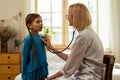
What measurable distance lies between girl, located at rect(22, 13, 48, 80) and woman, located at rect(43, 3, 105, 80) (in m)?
0.30

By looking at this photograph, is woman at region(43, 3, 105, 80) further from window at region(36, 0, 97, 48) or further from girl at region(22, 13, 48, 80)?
window at region(36, 0, 97, 48)

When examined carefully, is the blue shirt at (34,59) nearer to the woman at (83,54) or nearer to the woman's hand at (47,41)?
the woman's hand at (47,41)

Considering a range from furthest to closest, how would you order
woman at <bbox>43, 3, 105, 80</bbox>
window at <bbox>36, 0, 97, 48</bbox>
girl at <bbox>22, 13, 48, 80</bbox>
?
window at <bbox>36, 0, 97, 48</bbox> < girl at <bbox>22, 13, 48, 80</bbox> < woman at <bbox>43, 3, 105, 80</bbox>

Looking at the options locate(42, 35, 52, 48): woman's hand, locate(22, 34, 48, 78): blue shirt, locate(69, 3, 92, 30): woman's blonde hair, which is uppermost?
locate(69, 3, 92, 30): woman's blonde hair

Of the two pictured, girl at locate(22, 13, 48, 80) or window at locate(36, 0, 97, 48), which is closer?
girl at locate(22, 13, 48, 80)

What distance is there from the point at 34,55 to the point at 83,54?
1.46ft

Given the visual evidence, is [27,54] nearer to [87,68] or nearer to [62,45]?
[87,68]

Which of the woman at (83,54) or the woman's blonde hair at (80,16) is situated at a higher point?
the woman's blonde hair at (80,16)

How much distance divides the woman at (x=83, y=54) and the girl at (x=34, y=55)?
11.9 inches

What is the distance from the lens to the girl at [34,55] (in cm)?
195

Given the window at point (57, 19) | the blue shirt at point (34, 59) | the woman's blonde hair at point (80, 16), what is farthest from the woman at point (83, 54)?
the window at point (57, 19)

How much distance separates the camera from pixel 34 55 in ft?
6.35

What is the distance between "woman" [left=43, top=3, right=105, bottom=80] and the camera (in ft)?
5.41

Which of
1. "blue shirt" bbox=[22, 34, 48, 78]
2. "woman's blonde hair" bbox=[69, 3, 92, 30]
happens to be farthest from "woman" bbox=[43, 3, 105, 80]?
"blue shirt" bbox=[22, 34, 48, 78]
